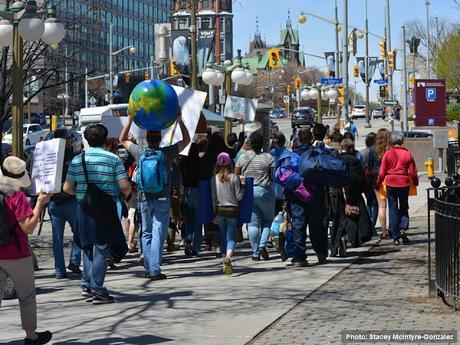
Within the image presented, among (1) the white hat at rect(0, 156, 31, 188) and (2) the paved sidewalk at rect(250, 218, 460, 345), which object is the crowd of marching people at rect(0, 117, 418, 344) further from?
(2) the paved sidewalk at rect(250, 218, 460, 345)

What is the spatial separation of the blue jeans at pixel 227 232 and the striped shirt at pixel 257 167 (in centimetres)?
75

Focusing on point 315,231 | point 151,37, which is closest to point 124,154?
point 315,231

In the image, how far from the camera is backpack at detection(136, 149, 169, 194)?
10906 millimetres

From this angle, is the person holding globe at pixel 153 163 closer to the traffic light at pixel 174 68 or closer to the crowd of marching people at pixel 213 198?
the crowd of marching people at pixel 213 198

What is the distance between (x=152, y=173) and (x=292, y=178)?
1.90 metres

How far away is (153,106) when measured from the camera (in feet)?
37.0

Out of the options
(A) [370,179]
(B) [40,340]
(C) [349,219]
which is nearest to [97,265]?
(B) [40,340]

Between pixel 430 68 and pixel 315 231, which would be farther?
pixel 430 68

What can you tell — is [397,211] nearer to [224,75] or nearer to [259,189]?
[259,189]

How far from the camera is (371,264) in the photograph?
12.2 meters

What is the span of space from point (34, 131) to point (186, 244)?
45509 millimetres

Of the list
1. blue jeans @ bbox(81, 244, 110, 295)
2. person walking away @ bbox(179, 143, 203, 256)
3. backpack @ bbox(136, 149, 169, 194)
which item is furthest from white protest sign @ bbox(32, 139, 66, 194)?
person walking away @ bbox(179, 143, 203, 256)

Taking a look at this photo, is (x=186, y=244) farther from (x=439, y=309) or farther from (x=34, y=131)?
(x=34, y=131)

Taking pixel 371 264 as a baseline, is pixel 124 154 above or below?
above
